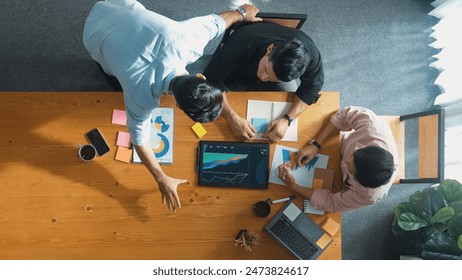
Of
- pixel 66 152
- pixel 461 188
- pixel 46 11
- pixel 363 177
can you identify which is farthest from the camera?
pixel 46 11

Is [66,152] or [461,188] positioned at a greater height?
[66,152]

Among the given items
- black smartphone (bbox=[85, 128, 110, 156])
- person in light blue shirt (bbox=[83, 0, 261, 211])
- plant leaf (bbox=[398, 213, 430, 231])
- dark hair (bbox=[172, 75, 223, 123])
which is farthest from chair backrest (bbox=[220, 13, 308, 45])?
plant leaf (bbox=[398, 213, 430, 231])

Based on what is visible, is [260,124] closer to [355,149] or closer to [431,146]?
[355,149]

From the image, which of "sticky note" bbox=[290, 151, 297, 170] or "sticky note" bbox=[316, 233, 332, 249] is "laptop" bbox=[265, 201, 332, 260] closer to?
"sticky note" bbox=[316, 233, 332, 249]

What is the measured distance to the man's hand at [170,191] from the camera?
5.69 ft

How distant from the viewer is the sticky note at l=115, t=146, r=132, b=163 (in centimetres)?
179

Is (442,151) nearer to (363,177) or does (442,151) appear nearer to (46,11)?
(363,177)

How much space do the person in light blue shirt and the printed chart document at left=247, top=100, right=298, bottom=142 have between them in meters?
0.39

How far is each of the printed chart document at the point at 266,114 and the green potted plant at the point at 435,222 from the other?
0.81 metres

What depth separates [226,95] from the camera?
1852 millimetres

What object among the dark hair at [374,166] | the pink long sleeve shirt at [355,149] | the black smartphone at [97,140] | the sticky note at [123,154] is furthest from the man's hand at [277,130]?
the black smartphone at [97,140]

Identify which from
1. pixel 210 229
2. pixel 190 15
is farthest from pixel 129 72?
pixel 190 15

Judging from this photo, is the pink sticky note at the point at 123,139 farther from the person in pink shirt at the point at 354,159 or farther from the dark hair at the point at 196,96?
the person in pink shirt at the point at 354,159

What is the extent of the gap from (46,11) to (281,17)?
62.4 inches
